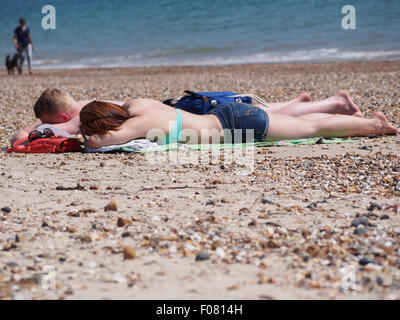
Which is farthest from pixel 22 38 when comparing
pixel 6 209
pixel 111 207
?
pixel 111 207

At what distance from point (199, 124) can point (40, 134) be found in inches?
61.7

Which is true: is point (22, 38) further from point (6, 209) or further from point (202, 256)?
point (202, 256)

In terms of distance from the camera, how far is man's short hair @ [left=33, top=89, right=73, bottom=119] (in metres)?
5.30

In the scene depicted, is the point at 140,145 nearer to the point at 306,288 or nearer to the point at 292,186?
the point at 292,186

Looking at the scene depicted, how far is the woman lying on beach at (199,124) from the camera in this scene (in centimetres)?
482

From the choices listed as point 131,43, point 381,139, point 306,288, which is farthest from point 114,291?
point 131,43

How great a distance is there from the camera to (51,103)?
17.5 ft

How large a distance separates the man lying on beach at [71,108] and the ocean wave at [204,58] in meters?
9.23

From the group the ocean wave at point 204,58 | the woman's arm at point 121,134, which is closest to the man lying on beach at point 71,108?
the woman's arm at point 121,134

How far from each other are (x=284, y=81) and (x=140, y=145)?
6419 millimetres

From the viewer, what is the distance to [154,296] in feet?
7.10

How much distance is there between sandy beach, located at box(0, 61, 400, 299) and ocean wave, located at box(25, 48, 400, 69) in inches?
413

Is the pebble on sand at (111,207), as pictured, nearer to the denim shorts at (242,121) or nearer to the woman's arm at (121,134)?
the woman's arm at (121,134)

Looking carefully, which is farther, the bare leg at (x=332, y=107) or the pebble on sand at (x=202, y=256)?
the bare leg at (x=332, y=107)
